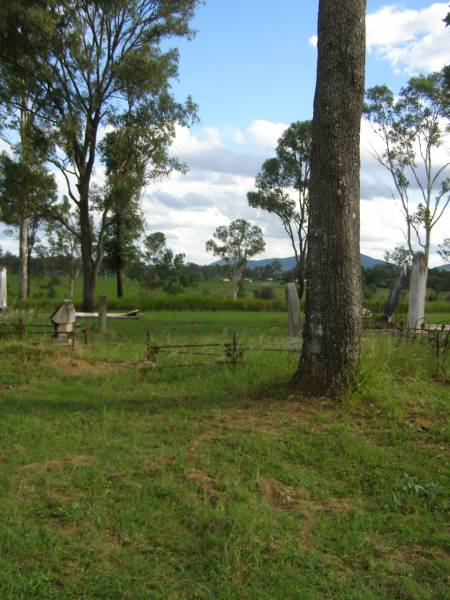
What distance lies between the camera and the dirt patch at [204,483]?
3.76m

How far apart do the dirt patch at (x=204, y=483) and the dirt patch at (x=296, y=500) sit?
0.35m

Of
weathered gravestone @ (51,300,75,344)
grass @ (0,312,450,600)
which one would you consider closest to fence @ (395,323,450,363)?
grass @ (0,312,450,600)

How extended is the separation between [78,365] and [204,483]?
4858mm

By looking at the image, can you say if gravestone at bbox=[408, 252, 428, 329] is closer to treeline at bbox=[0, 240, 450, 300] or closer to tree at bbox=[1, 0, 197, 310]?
tree at bbox=[1, 0, 197, 310]

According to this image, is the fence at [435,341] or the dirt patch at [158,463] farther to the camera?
the fence at [435,341]

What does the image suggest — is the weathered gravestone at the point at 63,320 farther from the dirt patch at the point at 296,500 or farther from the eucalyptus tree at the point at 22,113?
the eucalyptus tree at the point at 22,113

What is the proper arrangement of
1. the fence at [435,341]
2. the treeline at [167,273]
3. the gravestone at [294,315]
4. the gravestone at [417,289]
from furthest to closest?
the treeline at [167,273] < the gravestone at [417,289] < the gravestone at [294,315] < the fence at [435,341]

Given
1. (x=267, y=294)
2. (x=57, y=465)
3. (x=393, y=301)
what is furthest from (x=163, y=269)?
(x=57, y=465)

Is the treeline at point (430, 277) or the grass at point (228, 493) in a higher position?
the treeline at point (430, 277)

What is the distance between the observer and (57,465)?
4.32m

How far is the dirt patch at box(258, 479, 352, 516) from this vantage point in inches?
147

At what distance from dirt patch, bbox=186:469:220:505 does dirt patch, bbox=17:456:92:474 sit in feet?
2.82

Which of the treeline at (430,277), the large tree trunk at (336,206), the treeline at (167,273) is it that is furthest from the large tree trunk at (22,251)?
the treeline at (430,277)

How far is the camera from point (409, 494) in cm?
392
